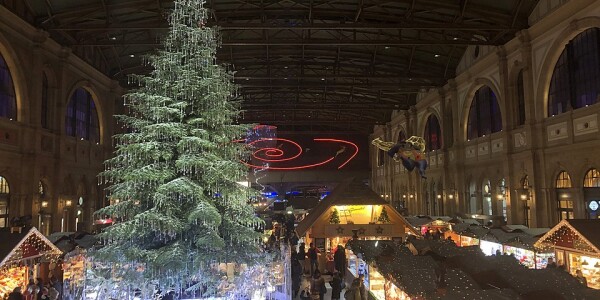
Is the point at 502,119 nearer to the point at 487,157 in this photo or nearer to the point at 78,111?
the point at 487,157

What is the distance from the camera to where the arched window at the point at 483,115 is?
88.6ft

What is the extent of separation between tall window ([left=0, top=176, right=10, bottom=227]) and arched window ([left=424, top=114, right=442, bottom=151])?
2777 cm

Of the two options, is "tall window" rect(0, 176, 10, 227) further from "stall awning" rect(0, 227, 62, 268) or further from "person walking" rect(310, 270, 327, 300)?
"person walking" rect(310, 270, 327, 300)

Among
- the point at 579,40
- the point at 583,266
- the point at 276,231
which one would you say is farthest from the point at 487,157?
the point at 583,266

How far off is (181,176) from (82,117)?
20.9 metres

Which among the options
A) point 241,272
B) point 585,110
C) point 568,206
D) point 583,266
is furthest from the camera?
point 568,206

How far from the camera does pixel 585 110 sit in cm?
1873

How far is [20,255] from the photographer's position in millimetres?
11672

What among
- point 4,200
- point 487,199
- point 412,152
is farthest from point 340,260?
point 487,199

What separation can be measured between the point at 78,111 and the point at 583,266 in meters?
25.3

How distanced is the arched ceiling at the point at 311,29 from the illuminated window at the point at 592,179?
773 centimetres

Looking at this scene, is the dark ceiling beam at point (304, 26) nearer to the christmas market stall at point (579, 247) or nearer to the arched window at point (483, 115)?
the arched window at point (483, 115)

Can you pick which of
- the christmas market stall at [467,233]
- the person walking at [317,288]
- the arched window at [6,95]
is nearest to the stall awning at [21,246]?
the person walking at [317,288]

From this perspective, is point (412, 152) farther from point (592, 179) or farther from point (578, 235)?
point (578, 235)
